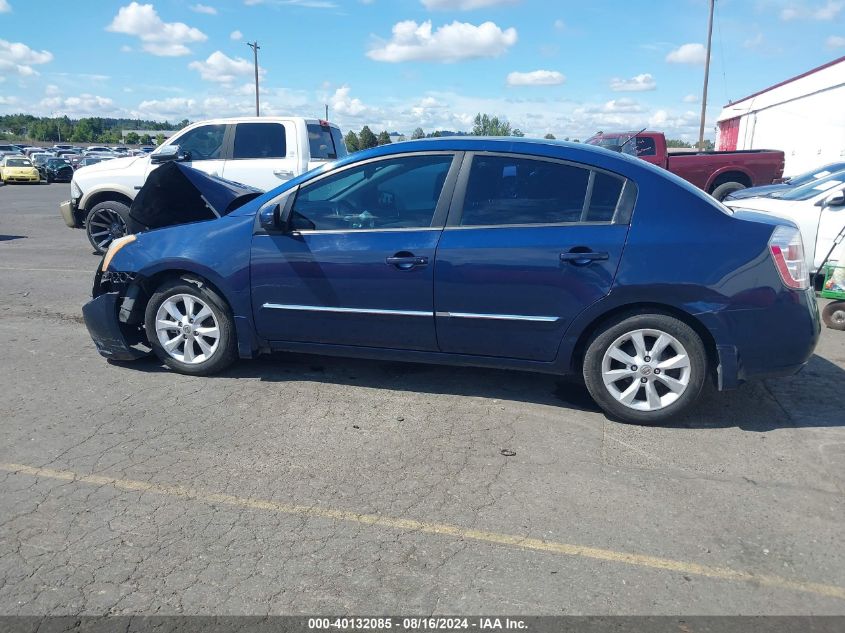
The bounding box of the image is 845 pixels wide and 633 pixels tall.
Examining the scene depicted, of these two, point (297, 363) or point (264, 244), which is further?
point (297, 363)

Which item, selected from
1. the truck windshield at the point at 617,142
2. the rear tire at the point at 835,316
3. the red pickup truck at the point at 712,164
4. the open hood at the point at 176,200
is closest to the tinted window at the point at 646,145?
the red pickup truck at the point at 712,164

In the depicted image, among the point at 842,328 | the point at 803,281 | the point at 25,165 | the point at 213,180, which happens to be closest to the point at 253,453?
the point at 213,180

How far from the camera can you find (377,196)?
462 centimetres

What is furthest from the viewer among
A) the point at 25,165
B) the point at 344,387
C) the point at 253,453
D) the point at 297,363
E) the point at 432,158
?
the point at 25,165

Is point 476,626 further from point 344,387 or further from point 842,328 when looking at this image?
point 842,328

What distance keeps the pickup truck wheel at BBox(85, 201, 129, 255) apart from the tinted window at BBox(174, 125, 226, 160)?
1.33 metres

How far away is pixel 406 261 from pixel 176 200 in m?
2.28

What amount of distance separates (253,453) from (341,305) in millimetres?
1219

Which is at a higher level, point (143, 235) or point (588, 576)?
point (143, 235)

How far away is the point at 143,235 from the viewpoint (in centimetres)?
510

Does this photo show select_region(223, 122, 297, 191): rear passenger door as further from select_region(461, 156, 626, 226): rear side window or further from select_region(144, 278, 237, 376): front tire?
select_region(461, 156, 626, 226): rear side window

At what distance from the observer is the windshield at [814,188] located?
8.79m

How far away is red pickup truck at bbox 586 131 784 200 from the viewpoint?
15930 mm

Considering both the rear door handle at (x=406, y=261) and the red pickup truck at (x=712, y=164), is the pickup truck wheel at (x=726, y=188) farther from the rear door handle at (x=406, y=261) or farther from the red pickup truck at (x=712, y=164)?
the rear door handle at (x=406, y=261)
